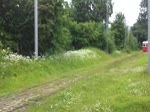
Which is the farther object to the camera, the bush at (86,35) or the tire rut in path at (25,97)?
the bush at (86,35)

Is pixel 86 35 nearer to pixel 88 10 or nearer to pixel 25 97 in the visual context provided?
pixel 88 10

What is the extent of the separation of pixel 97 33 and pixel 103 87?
26624mm

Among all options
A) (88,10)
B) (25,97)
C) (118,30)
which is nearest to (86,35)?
(88,10)

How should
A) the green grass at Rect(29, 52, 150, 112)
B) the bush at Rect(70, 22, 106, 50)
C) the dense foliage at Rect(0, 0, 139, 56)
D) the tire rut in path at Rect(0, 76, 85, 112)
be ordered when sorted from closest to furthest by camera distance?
the green grass at Rect(29, 52, 150, 112)
the tire rut in path at Rect(0, 76, 85, 112)
the dense foliage at Rect(0, 0, 139, 56)
the bush at Rect(70, 22, 106, 50)

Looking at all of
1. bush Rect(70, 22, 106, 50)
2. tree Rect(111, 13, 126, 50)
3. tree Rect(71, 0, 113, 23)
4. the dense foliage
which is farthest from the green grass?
tree Rect(111, 13, 126, 50)

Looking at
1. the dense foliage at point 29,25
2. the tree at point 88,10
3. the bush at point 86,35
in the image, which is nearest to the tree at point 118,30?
the tree at point 88,10

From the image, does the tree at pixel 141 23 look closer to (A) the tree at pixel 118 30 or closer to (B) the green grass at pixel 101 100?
(A) the tree at pixel 118 30

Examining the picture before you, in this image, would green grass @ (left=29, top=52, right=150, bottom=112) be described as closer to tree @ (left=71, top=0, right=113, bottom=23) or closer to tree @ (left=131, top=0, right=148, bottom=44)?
tree @ (left=71, top=0, right=113, bottom=23)

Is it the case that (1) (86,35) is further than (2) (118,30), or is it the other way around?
(2) (118,30)

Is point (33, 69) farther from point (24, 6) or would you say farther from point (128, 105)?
point (128, 105)

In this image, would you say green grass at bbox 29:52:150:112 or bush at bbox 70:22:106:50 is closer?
green grass at bbox 29:52:150:112

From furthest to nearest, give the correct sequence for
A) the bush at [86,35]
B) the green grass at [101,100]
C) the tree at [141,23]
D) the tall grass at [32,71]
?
the tree at [141,23], the bush at [86,35], the tall grass at [32,71], the green grass at [101,100]


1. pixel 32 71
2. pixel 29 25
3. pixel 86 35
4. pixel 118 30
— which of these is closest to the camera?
pixel 32 71

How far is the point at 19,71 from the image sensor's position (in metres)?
16.6
